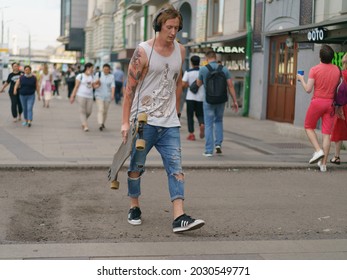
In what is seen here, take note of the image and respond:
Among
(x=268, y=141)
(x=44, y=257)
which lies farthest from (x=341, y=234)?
(x=268, y=141)

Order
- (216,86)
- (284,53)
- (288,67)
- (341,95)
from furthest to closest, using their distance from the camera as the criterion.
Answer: (284,53), (288,67), (216,86), (341,95)

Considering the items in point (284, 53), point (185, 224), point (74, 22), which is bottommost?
point (185, 224)

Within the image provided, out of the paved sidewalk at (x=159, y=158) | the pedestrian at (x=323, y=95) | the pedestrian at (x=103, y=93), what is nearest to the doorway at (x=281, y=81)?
the paved sidewalk at (x=159, y=158)

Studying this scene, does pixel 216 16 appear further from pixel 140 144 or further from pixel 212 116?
pixel 140 144

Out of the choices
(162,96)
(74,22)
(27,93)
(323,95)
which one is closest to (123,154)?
(162,96)

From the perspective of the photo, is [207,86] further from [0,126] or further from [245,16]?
[245,16]

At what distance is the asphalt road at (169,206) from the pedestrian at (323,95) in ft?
1.33

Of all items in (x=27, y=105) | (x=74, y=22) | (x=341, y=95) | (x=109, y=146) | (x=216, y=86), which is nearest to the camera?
(x=341, y=95)

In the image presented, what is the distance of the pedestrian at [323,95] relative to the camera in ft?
31.0

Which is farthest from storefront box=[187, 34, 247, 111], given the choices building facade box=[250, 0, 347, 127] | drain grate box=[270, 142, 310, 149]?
drain grate box=[270, 142, 310, 149]

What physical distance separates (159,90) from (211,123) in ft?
16.6

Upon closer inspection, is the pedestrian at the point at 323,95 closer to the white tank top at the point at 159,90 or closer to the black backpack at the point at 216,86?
the black backpack at the point at 216,86

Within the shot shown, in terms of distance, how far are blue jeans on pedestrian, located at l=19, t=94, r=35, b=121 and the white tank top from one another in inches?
411

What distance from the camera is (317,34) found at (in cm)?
1342
